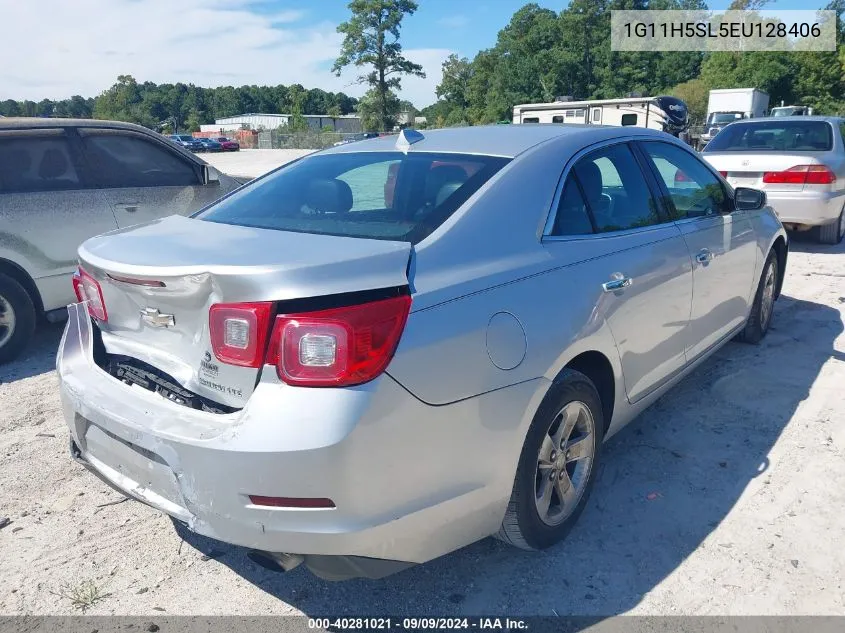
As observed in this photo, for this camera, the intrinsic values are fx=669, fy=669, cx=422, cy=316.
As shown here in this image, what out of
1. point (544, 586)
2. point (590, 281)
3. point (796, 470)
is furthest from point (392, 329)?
point (796, 470)

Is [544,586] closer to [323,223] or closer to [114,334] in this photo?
[323,223]

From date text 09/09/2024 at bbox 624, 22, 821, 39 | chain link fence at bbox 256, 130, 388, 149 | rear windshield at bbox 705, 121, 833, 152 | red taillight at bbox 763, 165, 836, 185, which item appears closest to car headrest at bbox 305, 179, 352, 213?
red taillight at bbox 763, 165, 836, 185

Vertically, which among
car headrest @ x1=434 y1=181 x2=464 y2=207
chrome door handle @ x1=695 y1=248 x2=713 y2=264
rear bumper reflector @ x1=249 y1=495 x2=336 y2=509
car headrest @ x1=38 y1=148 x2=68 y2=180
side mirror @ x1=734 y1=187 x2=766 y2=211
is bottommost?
rear bumper reflector @ x1=249 y1=495 x2=336 y2=509

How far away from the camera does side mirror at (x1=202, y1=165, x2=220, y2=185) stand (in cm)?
616

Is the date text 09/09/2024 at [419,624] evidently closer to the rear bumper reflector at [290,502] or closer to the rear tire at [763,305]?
the rear bumper reflector at [290,502]

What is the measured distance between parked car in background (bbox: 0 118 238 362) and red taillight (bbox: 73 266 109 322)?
7.61 feet

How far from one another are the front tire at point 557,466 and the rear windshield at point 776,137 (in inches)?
269

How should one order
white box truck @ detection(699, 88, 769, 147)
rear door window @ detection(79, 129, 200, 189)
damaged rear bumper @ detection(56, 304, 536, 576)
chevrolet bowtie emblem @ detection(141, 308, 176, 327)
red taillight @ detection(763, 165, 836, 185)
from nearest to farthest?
damaged rear bumper @ detection(56, 304, 536, 576) < chevrolet bowtie emblem @ detection(141, 308, 176, 327) < rear door window @ detection(79, 129, 200, 189) < red taillight @ detection(763, 165, 836, 185) < white box truck @ detection(699, 88, 769, 147)

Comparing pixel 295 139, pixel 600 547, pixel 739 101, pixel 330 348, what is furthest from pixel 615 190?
pixel 295 139

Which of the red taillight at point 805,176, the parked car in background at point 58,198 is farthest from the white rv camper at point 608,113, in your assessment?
the parked car in background at point 58,198

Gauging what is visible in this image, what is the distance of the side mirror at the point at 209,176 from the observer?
6.16m

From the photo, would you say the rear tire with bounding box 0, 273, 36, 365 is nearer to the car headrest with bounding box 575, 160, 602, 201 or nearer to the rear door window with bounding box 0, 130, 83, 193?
the rear door window with bounding box 0, 130, 83, 193

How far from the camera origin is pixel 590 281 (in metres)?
2.66

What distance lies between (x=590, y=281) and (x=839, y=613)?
145cm
